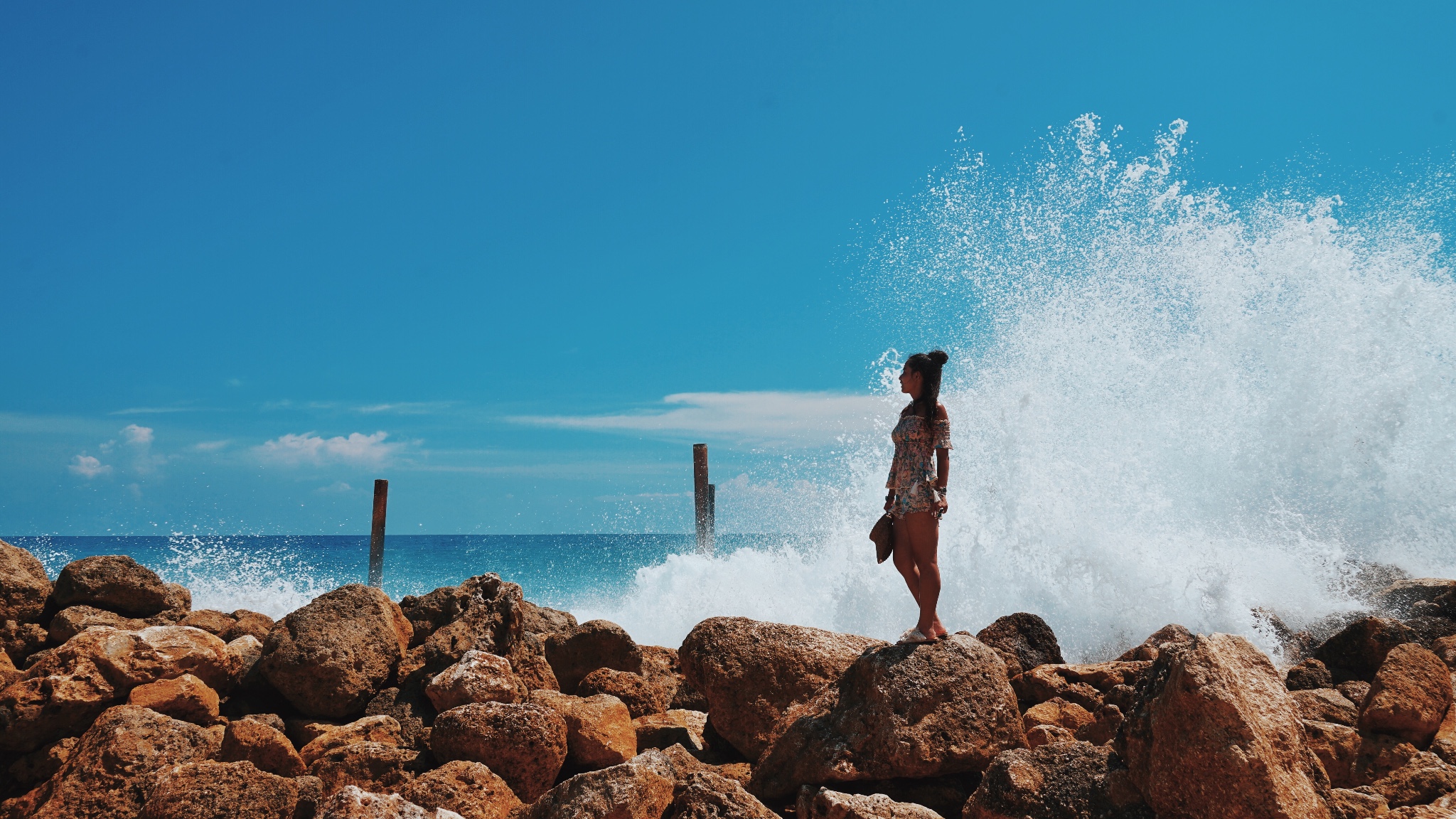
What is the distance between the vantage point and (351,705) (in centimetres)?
523

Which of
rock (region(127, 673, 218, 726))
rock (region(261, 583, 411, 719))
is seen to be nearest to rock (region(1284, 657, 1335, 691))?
rock (region(261, 583, 411, 719))

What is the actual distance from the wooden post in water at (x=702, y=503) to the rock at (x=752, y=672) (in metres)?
11.1

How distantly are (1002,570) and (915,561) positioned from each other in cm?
689

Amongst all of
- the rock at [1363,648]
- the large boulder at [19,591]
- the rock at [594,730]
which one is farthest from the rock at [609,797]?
the rock at [1363,648]

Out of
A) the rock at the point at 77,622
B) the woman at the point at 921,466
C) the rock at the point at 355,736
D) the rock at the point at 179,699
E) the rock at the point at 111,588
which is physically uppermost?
the woman at the point at 921,466

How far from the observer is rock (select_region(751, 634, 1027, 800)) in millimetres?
3812

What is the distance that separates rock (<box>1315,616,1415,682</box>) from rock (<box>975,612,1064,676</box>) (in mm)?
2134

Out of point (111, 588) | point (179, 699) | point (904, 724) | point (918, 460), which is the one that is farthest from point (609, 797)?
point (111, 588)

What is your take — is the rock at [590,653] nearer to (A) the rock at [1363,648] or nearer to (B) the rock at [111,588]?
(B) the rock at [111,588]

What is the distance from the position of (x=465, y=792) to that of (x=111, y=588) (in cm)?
391

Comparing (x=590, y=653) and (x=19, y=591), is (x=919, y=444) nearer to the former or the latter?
(x=590, y=653)

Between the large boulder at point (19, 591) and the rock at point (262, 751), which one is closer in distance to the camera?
the rock at point (262, 751)

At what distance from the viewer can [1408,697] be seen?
174 inches

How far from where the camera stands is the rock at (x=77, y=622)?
5.82 meters
